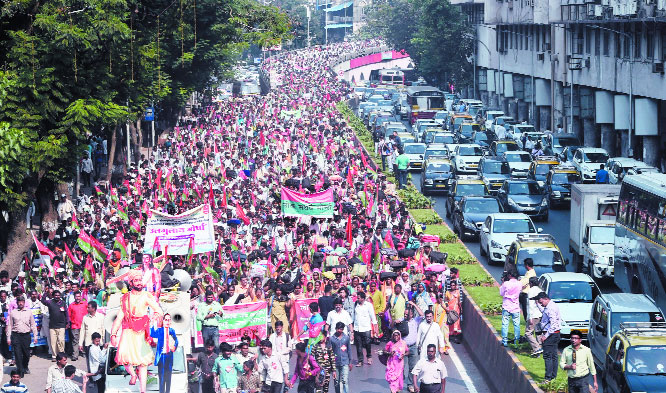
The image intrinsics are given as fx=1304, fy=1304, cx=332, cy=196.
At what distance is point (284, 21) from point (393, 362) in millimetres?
31593

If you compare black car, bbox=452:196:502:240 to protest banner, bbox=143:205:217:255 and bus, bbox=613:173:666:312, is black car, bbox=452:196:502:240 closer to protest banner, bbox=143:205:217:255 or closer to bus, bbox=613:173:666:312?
bus, bbox=613:173:666:312

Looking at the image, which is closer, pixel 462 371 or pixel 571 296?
pixel 462 371

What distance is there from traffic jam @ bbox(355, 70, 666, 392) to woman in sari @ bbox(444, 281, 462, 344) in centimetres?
139

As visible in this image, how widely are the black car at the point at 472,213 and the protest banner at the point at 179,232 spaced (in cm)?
1214

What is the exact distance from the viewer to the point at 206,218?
2636 centimetres

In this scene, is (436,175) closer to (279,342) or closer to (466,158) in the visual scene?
(466,158)

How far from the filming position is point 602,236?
30062 mm

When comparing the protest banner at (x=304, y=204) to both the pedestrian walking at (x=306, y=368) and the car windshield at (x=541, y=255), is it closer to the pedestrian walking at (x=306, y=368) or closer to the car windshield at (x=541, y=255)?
the car windshield at (x=541, y=255)

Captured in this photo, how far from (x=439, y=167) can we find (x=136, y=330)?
3139cm

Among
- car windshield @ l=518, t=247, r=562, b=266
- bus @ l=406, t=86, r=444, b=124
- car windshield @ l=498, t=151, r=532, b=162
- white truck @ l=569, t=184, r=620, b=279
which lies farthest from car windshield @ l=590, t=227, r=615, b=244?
bus @ l=406, t=86, r=444, b=124

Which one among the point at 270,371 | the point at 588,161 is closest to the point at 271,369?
the point at 270,371

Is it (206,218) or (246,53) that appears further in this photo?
(246,53)

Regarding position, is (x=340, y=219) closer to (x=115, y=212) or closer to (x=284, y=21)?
(x=115, y=212)

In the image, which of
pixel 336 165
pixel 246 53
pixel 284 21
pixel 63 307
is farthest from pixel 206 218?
pixel 246 53
